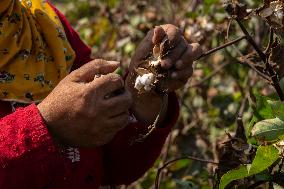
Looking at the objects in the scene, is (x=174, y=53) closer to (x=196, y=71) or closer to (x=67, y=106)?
(x=67, y=106)

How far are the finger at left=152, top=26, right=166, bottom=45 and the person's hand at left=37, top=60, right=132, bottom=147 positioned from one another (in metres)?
0.11

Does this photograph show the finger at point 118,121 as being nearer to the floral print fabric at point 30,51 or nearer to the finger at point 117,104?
the finger at point 117,104

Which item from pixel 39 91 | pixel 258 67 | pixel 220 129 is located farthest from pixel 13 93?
pixel 220 129

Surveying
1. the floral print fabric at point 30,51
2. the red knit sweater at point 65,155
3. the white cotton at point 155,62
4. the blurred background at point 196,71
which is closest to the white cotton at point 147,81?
the white cotton at point 155,62

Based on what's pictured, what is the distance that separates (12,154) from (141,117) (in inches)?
13.4

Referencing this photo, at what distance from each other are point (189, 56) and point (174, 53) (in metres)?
0.04

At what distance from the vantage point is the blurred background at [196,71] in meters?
1.80

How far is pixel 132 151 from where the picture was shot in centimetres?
134

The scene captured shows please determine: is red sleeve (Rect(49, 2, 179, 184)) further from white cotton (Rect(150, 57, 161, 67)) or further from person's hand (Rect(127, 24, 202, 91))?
white cotton (Rect(150, 57, 161, 67))

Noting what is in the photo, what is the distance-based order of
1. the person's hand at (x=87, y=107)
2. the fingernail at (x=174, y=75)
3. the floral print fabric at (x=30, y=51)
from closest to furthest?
1. the person's hand at (x=87, y=107)
2. the fingernail at (x=174, y=75)
3. the floral print fabric at (x=30, y=51)

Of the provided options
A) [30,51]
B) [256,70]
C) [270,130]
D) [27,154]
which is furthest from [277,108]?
[30,51]

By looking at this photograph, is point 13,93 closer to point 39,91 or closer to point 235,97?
point 39,91

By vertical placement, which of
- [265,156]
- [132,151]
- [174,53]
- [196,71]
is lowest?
[196,71]

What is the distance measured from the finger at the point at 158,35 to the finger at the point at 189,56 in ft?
0.16
